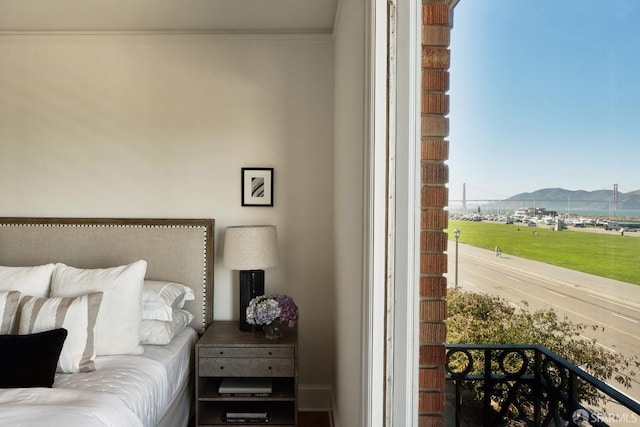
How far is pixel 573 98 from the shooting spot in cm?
36

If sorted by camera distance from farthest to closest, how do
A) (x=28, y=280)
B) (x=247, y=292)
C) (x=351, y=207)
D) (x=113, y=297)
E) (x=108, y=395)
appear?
1. (x=247, y=292)
2. (x=28, y=280)
3. (x=113, y=297)
4. (x=351, y=207)
5. (x=108, y=395)

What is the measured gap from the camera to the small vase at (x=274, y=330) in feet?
7.45

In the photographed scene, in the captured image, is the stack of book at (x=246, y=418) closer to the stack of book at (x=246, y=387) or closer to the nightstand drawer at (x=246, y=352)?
the stack of book at (x=246, y=387)

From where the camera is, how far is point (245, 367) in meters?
2.19

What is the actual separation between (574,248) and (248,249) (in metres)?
2.06

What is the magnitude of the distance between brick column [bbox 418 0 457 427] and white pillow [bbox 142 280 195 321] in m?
1.64

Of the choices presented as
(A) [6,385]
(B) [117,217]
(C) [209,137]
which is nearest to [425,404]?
(A) [6,385]

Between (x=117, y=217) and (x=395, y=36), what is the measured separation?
2.24 metres

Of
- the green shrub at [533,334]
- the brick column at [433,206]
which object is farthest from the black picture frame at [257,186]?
the green shrub at [533,334]

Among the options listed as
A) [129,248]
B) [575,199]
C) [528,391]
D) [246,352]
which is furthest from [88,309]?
[575,199]

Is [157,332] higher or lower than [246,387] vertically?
higher

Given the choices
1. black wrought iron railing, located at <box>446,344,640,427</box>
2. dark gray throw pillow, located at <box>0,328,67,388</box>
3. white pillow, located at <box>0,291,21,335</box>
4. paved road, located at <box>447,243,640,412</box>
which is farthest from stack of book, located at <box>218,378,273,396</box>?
paved road, located at <box>447,243,640,412</box>

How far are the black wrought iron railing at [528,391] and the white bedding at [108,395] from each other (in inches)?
53.6

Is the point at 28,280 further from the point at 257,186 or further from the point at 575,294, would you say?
the point at 575,294
